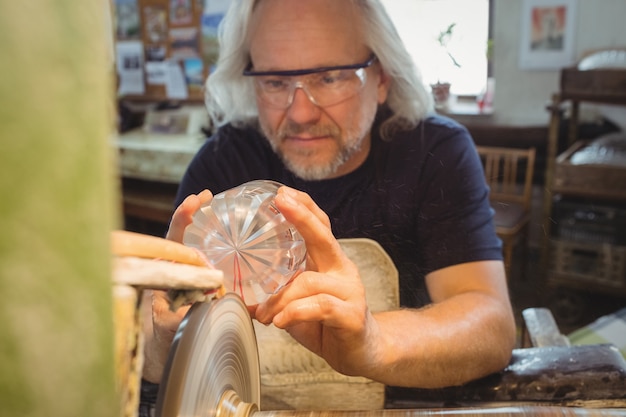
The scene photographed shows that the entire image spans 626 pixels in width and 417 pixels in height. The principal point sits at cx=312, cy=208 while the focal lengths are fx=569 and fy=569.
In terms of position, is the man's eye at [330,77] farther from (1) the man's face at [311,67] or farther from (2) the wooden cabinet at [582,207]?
(2) the wooden cabinet at [582,207]

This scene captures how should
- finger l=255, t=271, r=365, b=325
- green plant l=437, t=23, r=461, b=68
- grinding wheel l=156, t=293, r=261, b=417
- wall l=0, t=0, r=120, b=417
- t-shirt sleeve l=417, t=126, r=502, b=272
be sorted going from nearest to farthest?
wall l=0, t=0, r=120, b=417
grinding wheel l=156, t=293, r=261, b=417
finger l=255, t=271, r=365, b=325
green plant l=437, t=23, r=461, b=68
t-shirt sleeve l=417, t=126, r=502, b=272

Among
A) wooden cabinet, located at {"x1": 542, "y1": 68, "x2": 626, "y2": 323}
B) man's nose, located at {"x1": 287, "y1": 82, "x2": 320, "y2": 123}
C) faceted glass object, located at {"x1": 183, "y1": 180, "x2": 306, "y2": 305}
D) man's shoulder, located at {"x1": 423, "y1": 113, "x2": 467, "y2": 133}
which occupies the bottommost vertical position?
wooden cabinet, located at {"x1": 542, "y1": 68, "x2": 626, "y2": 323}

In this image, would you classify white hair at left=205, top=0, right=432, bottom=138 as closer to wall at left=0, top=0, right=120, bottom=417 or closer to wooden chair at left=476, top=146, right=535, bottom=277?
wooden chair at left=476, top=146, right=535, bottom=277

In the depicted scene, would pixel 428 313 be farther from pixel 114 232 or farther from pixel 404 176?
pixel 114 232

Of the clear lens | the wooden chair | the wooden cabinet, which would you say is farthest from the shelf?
the clear lens

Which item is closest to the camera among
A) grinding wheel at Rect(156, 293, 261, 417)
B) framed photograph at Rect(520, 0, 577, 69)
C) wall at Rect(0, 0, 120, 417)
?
wall at Rect(0, 0, 120, 417)

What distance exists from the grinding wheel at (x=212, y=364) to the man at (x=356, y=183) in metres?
0.03

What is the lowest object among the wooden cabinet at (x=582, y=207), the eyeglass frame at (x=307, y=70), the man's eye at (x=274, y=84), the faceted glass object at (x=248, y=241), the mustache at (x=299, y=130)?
the wooden cabinet at (x=582, y=207)

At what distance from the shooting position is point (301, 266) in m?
0.53

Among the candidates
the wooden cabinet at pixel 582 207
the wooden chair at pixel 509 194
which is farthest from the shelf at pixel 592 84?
the wooden chair at pixel 509 194

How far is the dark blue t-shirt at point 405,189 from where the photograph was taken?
23.4 inches

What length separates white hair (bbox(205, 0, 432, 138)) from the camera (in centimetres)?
61

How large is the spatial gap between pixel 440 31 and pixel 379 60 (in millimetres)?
76

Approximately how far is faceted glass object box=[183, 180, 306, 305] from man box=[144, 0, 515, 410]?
0.04ft
